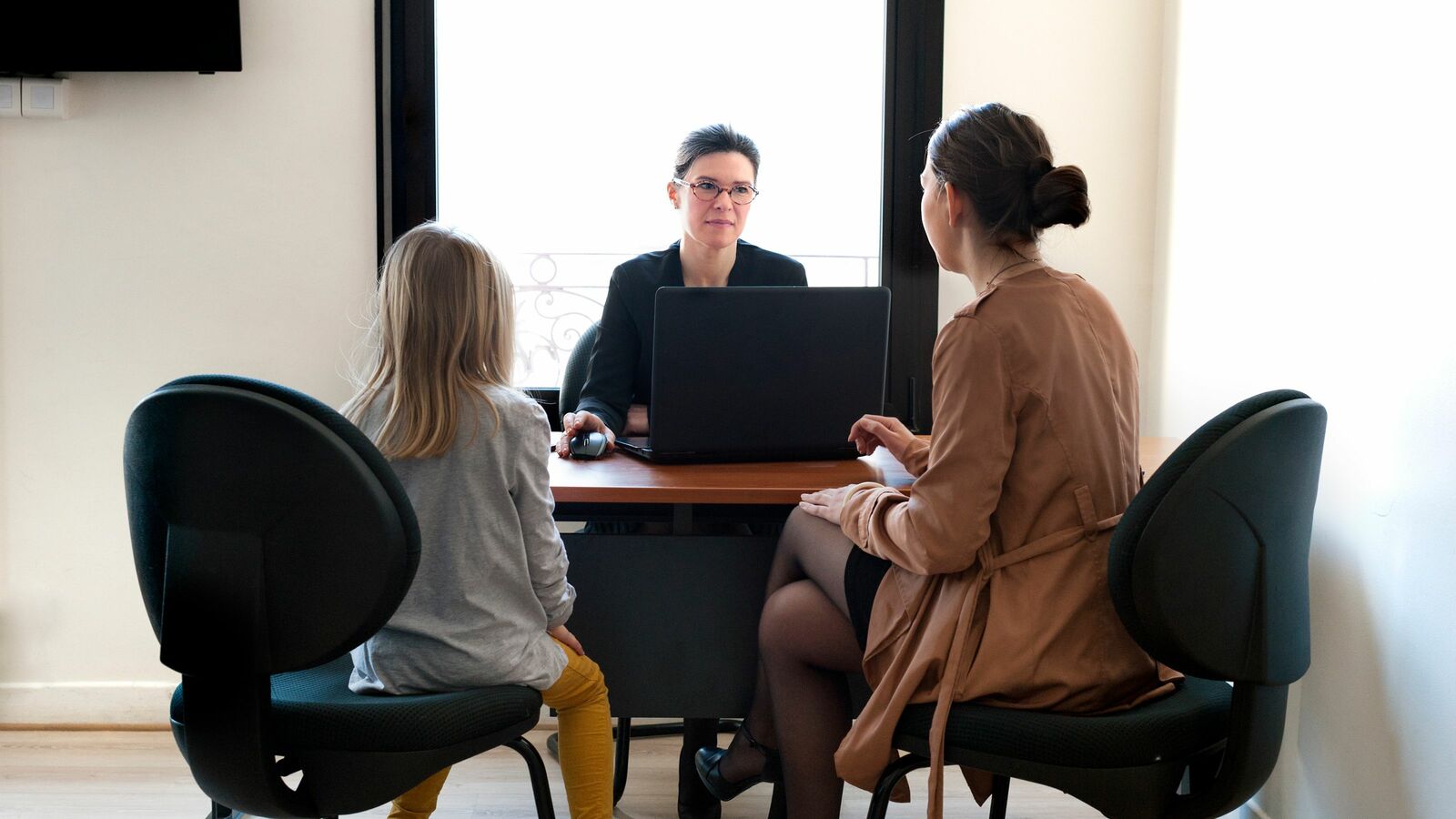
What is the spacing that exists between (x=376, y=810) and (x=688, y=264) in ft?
4.25

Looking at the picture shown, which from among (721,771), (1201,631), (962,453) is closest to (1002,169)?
(962,453)

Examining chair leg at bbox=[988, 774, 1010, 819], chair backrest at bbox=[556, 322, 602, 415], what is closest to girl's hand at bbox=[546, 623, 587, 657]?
chair leg at bbox=[988, 774, 1010, 819]

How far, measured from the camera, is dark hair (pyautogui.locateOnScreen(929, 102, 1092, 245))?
1.47 metres

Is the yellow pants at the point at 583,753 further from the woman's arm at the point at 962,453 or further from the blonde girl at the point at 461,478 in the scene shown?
the woman's arm at the point at 962,453

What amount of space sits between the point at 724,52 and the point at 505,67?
545 millimetres

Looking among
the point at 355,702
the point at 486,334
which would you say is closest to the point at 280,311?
the point at 486,334

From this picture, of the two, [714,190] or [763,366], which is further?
[714,190]

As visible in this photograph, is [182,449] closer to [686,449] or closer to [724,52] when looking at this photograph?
[686,449]

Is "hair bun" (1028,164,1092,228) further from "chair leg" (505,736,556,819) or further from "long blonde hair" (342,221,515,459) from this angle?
"chair leg" (505,736,556,819)

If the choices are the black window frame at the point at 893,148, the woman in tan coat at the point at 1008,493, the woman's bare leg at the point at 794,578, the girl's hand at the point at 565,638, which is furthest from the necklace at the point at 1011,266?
the black window frame at the point at 893,148

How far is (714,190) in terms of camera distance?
94.7 inches

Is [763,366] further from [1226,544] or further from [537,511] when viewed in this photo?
[1226,544]

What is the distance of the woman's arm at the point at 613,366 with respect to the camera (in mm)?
2318

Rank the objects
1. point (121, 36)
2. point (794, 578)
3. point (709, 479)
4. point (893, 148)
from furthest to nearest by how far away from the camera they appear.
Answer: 1. point (893, 148)
2. point (121, 36)
3. point (794, 578)
4. point (709, 479)
